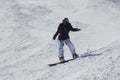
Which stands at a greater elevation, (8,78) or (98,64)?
(98,64)

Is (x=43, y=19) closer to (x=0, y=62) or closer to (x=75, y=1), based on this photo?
(x=75, y=1)

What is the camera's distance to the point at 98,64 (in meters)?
13.5

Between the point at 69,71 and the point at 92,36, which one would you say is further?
the point at 92,36

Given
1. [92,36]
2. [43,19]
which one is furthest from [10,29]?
[92,36]

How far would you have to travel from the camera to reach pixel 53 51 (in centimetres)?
2131

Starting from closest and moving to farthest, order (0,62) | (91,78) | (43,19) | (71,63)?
(91,78)
(71,63)
(0,62)
(43,19)

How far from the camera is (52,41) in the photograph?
2364cm

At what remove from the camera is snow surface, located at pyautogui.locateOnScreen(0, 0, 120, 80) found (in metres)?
13.9

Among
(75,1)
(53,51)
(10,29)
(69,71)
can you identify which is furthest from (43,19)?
(69,71)

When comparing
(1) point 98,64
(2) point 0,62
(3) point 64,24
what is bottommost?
(2) point 0,62

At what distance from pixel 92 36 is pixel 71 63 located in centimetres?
966

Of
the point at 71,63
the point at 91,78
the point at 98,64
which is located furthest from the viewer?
the point at 71,63

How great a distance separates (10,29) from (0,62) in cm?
772

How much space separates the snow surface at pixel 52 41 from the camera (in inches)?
549
